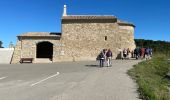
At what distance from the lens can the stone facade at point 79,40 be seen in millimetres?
42344

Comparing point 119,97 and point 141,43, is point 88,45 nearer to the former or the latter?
point 141,43

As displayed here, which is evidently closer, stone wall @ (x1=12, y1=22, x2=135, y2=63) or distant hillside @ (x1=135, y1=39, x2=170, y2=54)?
stone wall @ (x1=12, y1=22, x2=135, y2=63)

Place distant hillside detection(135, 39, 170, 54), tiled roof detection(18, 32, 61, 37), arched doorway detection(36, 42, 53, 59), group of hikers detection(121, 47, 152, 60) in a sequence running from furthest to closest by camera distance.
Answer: distant hillside detection(135, 39, 170, 54)
arched doorway detection(36, 42, 53, 59)
tiled roof detection(18, 32, 61, 37)
group of hikers detection(121, 47, 152, 60)

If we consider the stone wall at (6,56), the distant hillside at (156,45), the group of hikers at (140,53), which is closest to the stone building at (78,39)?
the stone wall at (6,56)

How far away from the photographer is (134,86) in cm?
1502

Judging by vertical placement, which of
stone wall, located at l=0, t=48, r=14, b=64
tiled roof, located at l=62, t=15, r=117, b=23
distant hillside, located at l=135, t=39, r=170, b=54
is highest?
tiled roof, located at l=62, t=15, r=117, b=23

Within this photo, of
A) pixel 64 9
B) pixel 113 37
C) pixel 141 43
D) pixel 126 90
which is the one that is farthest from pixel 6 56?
pixel 126 90

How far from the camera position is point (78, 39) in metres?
42.8

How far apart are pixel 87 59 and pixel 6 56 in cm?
1057

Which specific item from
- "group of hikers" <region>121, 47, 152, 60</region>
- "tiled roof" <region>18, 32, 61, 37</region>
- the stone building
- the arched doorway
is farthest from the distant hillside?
"tiled roof" <region>18, 32, 61, 37</region>

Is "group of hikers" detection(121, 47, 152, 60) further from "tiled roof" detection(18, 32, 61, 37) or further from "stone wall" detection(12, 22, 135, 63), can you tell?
"tiled roof" detection(18, 32, 61, 37)

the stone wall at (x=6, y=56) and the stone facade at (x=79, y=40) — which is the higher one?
the stone facade at (x=79, y=40)

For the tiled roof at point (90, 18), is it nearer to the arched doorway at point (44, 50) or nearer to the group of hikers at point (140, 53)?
the group of hikers at point (140, 53)

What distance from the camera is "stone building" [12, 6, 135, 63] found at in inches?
1667
